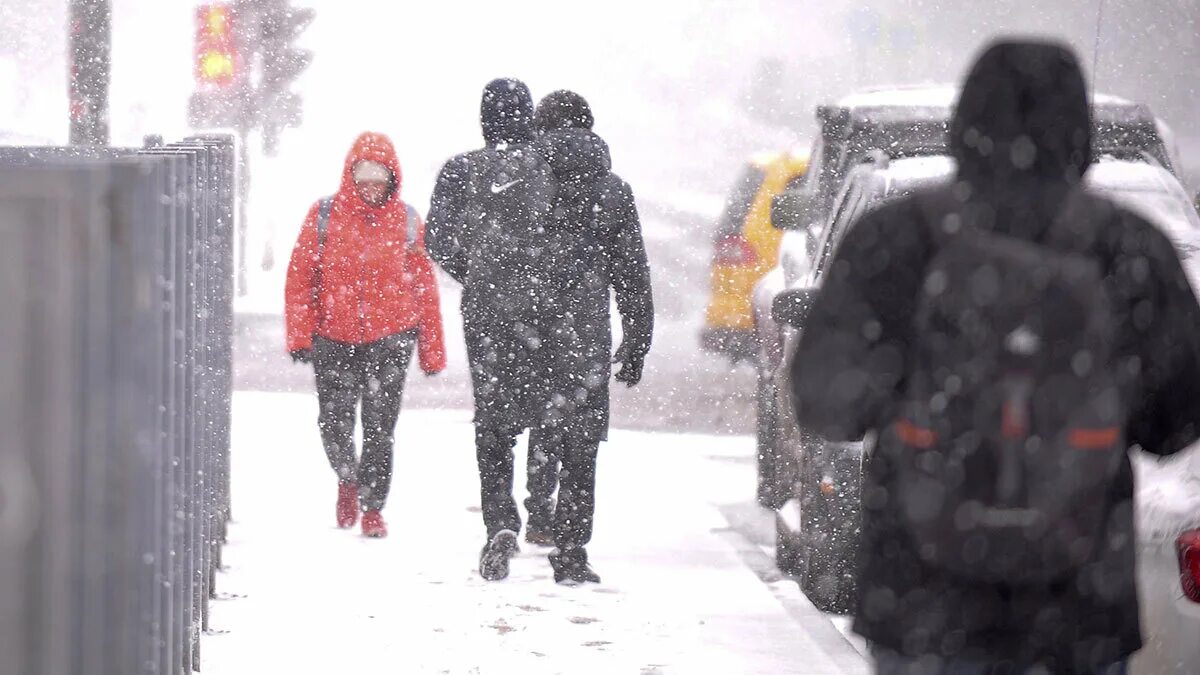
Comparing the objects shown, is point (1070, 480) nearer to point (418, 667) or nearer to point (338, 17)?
point (418, 667)

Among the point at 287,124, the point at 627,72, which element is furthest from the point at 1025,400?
the point at 627,72

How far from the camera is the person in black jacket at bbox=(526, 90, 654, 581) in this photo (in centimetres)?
672

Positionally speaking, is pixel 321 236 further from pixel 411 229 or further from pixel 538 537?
pixel 538 537

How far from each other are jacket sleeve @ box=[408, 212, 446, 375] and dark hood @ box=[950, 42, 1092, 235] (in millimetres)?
5055

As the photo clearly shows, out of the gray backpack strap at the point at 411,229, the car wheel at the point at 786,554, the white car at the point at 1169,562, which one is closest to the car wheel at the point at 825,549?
the car wheel at the point at 786,554

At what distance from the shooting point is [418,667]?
18.3ft

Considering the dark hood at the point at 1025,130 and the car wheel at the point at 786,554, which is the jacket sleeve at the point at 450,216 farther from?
the dark hood at the point at 1025,130

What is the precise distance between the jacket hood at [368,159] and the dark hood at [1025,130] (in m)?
5.06

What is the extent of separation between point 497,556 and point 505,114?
1.59 metres

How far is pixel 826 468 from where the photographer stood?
616 cm

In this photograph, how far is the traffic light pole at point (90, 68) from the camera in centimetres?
916

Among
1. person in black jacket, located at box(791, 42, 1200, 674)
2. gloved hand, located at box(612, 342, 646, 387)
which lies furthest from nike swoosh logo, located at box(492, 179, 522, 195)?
person in black jacket, located at box(791, 42, 1200, 674)

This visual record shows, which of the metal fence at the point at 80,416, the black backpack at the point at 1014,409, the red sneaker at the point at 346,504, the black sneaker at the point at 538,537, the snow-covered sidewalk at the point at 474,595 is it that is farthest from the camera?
the red sneaker at the point at 346,504

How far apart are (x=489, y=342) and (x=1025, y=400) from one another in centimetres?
425
